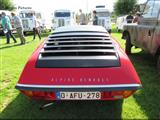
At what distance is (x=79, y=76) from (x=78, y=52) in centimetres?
51

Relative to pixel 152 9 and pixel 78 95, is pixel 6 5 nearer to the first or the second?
pixel 152 9

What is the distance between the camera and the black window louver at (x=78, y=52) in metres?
3.50

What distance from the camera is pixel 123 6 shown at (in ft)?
146

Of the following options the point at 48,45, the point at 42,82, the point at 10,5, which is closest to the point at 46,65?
the point at 42,82

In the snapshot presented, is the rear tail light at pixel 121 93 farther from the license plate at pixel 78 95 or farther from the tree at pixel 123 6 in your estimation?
the tree at pixel 123 6

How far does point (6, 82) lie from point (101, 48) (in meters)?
2.86

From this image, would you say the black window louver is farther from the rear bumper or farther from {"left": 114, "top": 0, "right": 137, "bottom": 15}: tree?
{"left": 114, "top": 0, "right": 137, "bottom": 15}: tree

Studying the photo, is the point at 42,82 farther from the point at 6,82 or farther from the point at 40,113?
the point at 6,82

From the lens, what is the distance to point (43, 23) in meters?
26.0

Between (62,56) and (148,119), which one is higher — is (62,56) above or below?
above

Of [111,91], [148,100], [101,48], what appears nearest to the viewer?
[111,91]

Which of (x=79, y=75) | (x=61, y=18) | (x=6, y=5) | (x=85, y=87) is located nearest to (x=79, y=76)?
(x=79, y=75)

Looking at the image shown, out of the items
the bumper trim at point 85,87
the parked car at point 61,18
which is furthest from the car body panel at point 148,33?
the parked car at point 61,18

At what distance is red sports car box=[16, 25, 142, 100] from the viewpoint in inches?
130
